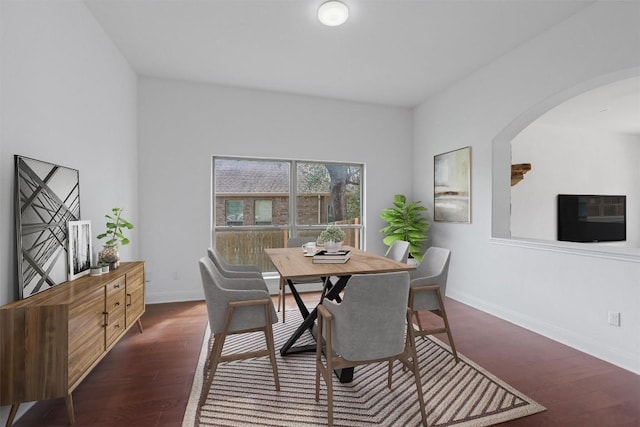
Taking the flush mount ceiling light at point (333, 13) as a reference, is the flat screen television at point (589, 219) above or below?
below

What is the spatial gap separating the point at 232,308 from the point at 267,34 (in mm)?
2621

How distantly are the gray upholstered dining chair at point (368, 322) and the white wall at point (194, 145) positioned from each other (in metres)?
3.10

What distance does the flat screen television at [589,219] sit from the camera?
17.5ft

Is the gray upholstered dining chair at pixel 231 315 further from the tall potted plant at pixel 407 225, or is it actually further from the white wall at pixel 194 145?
the tall potted plant at pixel 407 225

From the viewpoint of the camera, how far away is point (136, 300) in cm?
282

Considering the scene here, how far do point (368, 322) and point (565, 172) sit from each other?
5.96m

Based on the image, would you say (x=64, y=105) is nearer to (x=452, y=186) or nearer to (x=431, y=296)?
(x=431, y=296)

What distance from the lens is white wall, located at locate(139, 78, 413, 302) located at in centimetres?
406

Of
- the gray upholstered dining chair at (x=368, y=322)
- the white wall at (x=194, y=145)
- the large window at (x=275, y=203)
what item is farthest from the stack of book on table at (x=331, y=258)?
the white wall at (x=194, y=145)

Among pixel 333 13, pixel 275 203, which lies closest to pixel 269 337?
pixel 333 13

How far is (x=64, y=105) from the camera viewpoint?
2318 millimetres

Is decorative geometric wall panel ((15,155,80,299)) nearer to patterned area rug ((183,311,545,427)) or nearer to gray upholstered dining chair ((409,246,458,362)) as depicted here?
patterned area rug ((183,311,545,427))

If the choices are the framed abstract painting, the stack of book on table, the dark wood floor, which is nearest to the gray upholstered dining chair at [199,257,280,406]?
the dark wood floor

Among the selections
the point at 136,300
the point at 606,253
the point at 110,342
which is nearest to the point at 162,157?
the point at 136,300
